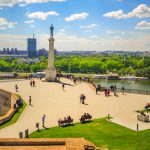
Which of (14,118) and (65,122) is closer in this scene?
(65,122)

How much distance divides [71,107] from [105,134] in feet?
31.5

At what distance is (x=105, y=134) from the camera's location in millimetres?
20953

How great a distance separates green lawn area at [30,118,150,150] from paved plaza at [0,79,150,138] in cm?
115

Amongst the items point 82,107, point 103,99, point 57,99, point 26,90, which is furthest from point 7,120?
point 26,90

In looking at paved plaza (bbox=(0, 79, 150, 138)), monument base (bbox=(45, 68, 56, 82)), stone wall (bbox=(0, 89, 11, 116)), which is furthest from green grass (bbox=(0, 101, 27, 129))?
monument base (bbox=(45, 68, 56, 82))

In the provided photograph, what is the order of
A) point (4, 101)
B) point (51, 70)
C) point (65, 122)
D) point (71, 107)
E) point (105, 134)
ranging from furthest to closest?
point (51, 70)
point (4, 101)
point (71, 107)
point (65, 122)
point (105, 134)

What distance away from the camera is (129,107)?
30.0 metres

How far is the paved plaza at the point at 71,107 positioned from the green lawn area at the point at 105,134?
115 cm

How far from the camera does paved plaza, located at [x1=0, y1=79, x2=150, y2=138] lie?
78.2 feet

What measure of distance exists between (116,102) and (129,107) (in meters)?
2.84

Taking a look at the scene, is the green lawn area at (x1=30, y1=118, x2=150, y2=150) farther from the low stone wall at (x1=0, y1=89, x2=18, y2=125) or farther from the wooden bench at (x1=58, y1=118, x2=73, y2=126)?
the low stone wall at (x1=0, y1=89, x2=18, y2=125)

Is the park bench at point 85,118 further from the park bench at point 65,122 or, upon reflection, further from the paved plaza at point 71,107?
the park bench at point 65,122

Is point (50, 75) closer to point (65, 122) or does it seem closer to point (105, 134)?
Answer: point (65, 122)

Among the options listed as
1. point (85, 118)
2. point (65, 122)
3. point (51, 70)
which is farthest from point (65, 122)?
point (51, 70)
